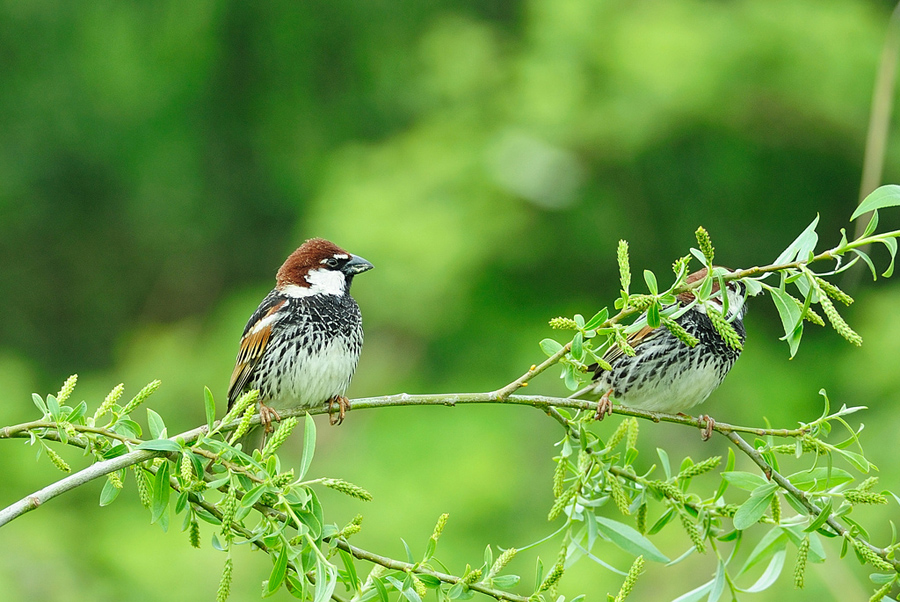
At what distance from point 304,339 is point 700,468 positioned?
1.53 metres

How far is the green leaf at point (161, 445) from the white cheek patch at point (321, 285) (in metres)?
1.57

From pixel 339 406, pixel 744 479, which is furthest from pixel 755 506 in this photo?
pixel 339 406

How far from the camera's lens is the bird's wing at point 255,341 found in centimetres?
304

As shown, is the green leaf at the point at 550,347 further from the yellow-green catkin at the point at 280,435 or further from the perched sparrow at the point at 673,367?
the perched sparrow at the point at 673,367

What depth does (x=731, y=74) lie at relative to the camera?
6184 mm

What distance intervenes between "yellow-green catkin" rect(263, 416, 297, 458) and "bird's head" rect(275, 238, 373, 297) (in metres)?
1.61

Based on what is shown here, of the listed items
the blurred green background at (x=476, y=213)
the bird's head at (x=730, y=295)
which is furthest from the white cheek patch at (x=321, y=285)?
the blurred green background at (x=476, y=213)

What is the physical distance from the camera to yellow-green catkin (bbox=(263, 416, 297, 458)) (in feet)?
4.87

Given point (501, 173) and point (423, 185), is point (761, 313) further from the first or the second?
point (423, 185)

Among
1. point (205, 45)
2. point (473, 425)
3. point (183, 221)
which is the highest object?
point (205, 45)

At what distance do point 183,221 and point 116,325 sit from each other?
1.18 m

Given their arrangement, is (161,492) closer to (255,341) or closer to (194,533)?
(194,533)

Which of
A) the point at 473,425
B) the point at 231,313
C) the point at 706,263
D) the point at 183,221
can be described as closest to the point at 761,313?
the point at 473,425

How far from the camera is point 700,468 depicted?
1.71 meters
